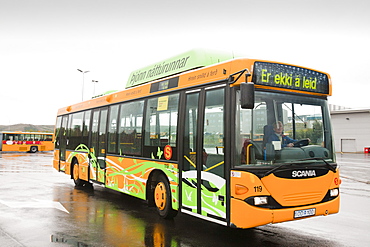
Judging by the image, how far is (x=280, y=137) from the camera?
5746 mm

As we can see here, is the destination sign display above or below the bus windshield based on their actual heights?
above

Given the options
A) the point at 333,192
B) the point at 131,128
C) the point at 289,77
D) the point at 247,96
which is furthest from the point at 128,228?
the point at 289,77

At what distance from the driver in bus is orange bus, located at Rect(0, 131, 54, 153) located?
4483 centimetres

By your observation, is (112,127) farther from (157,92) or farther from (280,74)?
(280,74)

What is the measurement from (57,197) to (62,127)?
4.65 meters

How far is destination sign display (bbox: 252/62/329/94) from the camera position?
18.9 ft

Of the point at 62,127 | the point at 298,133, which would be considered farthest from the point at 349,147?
the point at 298,133

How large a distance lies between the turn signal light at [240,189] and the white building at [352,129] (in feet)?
160

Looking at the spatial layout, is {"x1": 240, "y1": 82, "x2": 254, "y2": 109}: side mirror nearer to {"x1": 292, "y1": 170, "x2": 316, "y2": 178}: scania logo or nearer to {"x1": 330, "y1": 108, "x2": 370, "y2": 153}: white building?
{"x1": 292, "y1": 170, "x2": 316, "y2": 178}: scania logo

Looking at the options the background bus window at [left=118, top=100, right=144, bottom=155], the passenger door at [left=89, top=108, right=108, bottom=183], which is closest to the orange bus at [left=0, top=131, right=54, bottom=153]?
the passenger door at [left=89, top=108, right=108, bottom=183]

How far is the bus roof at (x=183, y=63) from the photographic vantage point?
25.5ft

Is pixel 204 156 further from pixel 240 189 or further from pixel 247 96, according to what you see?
pixel 247 96

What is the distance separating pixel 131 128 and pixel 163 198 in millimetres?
2239

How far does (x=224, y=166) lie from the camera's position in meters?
5.74
